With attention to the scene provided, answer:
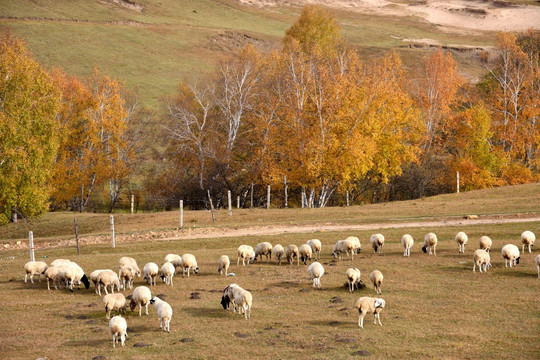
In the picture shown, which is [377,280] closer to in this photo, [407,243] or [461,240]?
[407,243]

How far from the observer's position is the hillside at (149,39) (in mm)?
122438

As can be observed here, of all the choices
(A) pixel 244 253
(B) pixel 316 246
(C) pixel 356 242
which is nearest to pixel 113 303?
(A) pixel 244 253

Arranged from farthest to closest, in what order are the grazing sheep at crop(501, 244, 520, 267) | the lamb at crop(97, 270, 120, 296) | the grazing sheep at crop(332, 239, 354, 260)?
the grazing sheep at crop(332, 239, 354, 260) → the grazing sheep at crop(501, 244, 520, 267) → the lamb at crop(97, 270, 120, 296)

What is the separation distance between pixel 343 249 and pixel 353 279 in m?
6.69

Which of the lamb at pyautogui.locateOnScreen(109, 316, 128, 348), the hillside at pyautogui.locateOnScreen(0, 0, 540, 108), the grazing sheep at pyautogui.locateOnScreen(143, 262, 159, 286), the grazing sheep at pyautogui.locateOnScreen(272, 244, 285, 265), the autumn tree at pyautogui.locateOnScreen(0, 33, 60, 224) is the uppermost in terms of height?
the hillside at pyautogui.locateOnScreen(0, 0, 540, 108)

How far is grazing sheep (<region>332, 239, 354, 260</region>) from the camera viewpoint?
29859 millimetres

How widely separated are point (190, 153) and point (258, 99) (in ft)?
38.2

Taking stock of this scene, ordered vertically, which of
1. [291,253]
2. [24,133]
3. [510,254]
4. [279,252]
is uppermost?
[24,133]

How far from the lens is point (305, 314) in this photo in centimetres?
2088

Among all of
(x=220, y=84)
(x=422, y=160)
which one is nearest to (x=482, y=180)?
(x=422, y=160)

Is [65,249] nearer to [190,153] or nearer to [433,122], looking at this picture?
[190,153]

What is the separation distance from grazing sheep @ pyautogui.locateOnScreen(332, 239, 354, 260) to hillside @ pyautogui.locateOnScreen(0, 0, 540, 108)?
83154mm

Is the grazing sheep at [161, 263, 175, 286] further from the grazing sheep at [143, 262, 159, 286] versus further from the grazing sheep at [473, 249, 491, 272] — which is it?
the grazing sheep at [473, 249, 491, 272]

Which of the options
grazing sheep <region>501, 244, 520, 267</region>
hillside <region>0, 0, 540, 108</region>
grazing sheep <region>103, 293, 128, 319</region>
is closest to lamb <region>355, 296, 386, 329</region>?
grazing sheep <region>103, 293, 128, 319</region>
